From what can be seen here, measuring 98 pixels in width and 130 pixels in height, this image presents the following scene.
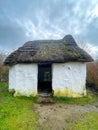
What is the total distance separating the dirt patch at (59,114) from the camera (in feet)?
34.2

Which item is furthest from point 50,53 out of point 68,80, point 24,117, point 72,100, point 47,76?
point 47,76

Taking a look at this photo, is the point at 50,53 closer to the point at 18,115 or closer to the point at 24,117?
the point at 18,115

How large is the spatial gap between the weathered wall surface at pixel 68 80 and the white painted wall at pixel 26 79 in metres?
1.46

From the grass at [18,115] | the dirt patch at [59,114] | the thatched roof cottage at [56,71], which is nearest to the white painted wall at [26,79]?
the thatched roof cottage at [56,71]

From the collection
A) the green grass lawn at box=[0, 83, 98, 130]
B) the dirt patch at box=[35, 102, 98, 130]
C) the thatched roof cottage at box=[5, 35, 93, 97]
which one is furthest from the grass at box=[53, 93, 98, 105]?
the dirt patch at box=[35, 102, 98, 130]

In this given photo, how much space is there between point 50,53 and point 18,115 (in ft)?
22.4

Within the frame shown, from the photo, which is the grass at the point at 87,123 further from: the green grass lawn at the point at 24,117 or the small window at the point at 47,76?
the small window at the point at 47,76

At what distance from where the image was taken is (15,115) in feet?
38.8

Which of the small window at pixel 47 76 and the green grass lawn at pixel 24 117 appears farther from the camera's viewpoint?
the small window at pixel 47 76

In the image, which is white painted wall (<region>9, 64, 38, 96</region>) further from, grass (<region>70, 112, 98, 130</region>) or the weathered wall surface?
grass (<region>70, 112, 98, 130</region>)

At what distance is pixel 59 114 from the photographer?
12.4m

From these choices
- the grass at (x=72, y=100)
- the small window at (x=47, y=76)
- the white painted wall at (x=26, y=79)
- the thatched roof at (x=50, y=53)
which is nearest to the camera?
the grass at (x=72, y=100)

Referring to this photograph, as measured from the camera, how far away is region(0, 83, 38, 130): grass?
1015 centimetres

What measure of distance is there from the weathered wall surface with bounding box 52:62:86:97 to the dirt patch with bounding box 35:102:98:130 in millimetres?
1974
